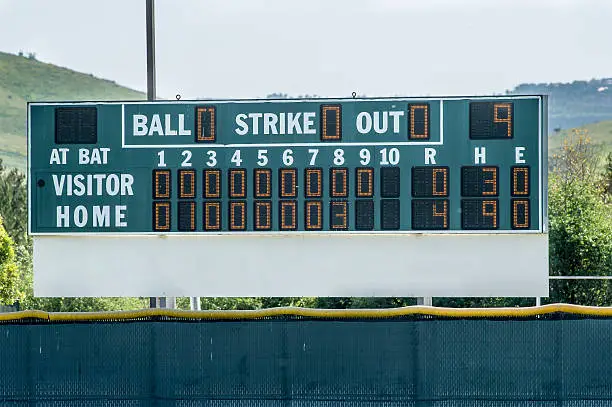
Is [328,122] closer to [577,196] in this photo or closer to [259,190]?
[259,190]

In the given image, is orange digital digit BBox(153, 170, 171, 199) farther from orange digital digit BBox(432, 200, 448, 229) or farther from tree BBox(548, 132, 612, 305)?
tree BBox(548, 132, 612, 305)

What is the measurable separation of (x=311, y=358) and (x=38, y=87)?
502 ft

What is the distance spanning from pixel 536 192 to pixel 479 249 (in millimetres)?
1076

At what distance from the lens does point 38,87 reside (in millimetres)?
159375

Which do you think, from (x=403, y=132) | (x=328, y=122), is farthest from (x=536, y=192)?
(x=328, y=122)

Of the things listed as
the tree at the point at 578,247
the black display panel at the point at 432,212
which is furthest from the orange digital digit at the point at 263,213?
the tree at the point at 578,247

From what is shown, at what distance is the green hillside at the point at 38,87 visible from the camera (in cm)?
15075

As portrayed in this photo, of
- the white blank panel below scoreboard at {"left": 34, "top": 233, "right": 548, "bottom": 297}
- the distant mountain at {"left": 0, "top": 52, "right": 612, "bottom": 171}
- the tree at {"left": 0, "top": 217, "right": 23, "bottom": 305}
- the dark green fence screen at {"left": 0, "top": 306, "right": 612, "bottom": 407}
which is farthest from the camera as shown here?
the distant mountain at {"left": 0, "top": 52, "right": 612, "bottom": 171}

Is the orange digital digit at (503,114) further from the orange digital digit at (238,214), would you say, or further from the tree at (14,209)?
the tree at (14,209)

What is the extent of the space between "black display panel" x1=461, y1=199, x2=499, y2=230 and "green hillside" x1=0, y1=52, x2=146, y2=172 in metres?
137

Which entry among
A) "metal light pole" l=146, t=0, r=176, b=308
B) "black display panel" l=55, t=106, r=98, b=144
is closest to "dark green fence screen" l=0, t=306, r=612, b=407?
"black display panel" l=55, t=106, r=98, b=144

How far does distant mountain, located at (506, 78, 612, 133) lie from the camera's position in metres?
168

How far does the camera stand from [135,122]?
1541 cm

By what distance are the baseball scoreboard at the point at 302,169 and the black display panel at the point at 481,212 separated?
0.01 m
